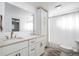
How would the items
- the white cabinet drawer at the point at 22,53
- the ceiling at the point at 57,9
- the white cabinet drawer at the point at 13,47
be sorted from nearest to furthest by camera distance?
the white cabinet drawer at the point at 13,47
the white cabinet drawer at the point at 22,53
the ceiling at the point at 57,9

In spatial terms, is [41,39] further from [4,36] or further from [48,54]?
[4,36]

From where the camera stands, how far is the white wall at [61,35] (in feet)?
4.21

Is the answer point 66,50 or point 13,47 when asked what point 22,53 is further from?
point 66,50

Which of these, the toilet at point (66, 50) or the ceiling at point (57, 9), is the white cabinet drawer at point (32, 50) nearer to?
the toilet at point (66, 50)

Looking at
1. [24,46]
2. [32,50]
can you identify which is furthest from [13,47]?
[32,50]

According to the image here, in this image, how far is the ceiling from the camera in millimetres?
1282

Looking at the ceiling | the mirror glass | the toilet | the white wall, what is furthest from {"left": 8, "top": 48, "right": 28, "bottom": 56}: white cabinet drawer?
the ceiling

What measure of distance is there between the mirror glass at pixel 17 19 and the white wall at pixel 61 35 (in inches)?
14.8

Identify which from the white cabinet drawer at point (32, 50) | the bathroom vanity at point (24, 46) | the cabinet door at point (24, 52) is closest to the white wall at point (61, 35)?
the bathroom vanity at point (24, 46)

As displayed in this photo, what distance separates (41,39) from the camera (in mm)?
1445

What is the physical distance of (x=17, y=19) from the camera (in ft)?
4.46

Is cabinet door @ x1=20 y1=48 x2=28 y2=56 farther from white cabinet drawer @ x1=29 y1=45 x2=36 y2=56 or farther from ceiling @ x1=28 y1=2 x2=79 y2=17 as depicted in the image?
ceiling @ x1=28 y1=2 x2=79 y2=17

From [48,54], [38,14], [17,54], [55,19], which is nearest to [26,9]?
[38,14]

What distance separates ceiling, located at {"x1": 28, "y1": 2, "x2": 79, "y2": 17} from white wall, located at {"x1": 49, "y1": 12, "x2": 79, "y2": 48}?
0.24 ft
